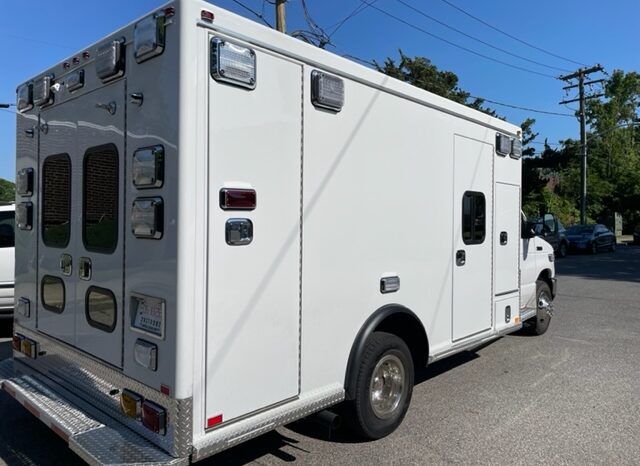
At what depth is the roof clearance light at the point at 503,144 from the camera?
18.2ft

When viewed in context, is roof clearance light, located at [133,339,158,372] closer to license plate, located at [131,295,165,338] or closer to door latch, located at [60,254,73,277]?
license plate, located at [131,295,165,338]

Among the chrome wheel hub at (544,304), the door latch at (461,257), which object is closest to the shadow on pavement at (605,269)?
the chrome wheel hub at (544,304)

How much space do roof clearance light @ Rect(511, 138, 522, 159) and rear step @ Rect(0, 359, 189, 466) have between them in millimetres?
4719

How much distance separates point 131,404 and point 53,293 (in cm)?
139

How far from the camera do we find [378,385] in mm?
4039

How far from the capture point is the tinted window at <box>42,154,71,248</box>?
12.2 ft

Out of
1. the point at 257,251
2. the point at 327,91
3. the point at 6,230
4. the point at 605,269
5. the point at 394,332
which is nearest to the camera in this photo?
the point at 257,251

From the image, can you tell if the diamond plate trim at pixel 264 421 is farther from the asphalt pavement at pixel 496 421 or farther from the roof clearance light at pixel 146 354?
the roof clearance light at pixel 146 354

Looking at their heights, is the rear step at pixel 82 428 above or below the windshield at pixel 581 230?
below

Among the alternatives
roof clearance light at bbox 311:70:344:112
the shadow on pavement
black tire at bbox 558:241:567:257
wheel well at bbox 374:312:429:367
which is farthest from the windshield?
roof clearance light at bbox 311:70:344:112

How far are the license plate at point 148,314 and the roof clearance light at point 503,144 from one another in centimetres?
405

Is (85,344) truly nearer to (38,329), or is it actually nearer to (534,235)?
(38,329)

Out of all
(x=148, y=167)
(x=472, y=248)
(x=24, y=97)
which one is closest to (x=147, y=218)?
(x=148, y=167)

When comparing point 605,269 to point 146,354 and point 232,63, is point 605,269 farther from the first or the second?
point 146,354
